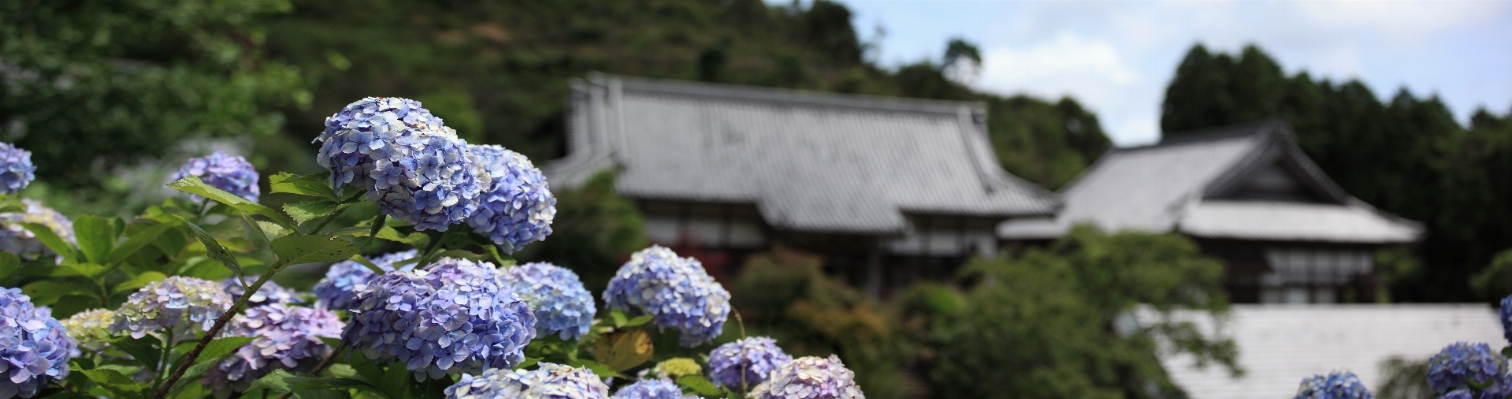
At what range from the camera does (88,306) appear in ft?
5.24

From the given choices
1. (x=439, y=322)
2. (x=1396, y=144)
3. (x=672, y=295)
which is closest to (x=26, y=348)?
(x=439, y=322)

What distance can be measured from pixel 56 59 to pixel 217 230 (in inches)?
221

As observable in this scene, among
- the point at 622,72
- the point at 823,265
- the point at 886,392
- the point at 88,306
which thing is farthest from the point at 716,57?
the point at 88,306

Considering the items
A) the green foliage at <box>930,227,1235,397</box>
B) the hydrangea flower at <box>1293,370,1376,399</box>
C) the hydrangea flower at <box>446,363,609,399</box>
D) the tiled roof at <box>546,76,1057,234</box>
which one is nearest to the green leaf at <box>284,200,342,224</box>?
the hydrangea flower at <box>446,363,609,399</box>

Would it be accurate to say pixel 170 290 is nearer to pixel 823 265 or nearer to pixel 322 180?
pixel 322 180

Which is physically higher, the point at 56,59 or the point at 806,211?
the point at 56,59

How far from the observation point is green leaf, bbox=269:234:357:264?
1021 millimetres

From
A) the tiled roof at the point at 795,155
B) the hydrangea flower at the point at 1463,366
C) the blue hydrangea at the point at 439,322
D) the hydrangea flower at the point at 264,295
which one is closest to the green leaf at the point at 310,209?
the blue hydrangea at the point at 439,322

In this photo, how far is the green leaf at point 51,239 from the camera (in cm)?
153

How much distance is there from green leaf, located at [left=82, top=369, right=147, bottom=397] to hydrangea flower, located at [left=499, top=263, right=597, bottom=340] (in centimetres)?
50

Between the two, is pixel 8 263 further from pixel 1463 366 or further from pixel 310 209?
pixel 1463 366

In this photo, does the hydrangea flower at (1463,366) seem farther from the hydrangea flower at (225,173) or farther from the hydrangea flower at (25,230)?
the hydrangea flower at (25,230)

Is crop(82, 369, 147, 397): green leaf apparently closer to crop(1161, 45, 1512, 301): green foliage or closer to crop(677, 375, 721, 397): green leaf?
crop(677, 375, 721, 397): green leaf

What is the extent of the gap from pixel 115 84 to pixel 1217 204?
755 inches
